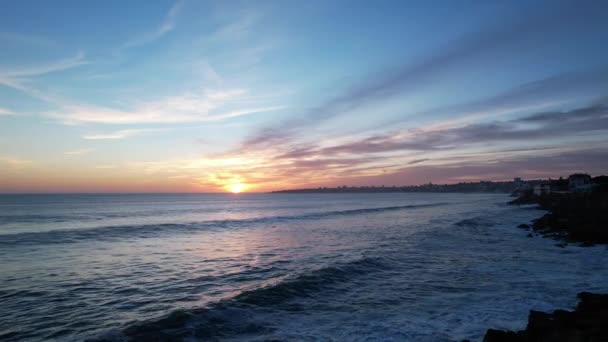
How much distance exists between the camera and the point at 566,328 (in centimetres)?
786

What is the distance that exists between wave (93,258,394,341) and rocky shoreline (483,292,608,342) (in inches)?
250

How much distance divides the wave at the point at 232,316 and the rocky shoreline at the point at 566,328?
6339 millimetres

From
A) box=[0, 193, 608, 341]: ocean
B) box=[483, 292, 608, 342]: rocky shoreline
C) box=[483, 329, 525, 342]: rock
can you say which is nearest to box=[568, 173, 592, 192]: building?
box=[0, 193, 608, 341]: ocean

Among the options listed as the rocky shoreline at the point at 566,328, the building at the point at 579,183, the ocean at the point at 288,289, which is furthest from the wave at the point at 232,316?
the building at the point at 579,183

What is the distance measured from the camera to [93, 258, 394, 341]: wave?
9500 mm

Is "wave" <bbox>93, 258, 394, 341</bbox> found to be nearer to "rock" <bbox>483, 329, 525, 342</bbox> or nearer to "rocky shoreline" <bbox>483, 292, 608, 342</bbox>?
"rock" <bbox>483, 329, 525, 342</bbox>

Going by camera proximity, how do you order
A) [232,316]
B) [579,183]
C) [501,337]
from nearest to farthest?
[501,337], [232,316], [579,183]

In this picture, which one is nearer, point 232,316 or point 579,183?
point 232,316

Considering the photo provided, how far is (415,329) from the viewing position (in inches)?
379

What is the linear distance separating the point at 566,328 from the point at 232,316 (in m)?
9.13

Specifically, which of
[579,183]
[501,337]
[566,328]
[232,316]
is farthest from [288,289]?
[579,183]

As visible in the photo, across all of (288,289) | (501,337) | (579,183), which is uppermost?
(579,183)

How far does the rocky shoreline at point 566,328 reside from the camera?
6973mm

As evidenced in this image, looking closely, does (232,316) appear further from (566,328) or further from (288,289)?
(566,328)
